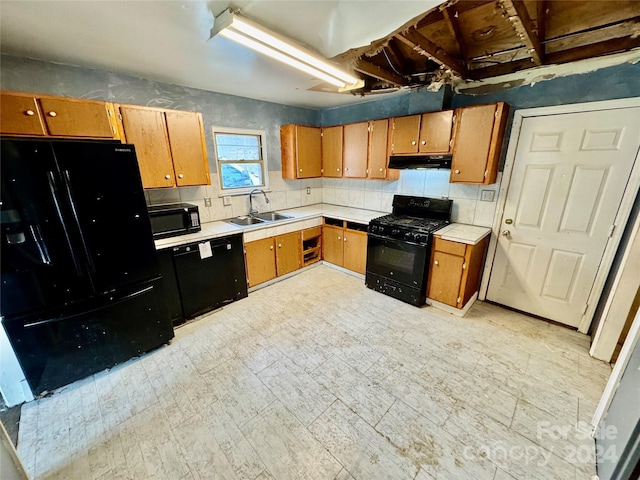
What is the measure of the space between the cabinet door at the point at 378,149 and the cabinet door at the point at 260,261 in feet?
5.69

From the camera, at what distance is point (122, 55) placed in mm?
1982

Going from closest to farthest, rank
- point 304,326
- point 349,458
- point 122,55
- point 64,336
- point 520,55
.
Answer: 1. point 349,458
2. point 64,336
3. point 122,55
4. point 520,55
5. point 304,326

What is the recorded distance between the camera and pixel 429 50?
193 centimetres

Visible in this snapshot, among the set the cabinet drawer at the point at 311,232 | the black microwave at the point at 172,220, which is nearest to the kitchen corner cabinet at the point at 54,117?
the black microwave at the point at 172,220

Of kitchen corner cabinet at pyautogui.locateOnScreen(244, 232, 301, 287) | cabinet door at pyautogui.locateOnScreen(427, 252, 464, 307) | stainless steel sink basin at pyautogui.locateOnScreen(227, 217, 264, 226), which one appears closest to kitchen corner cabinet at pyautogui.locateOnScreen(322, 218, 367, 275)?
kitchen corner cabinet at pyautogui.locateOnScreen(244, 232, 301, 287)

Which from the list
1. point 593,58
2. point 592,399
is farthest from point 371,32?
point 592,399

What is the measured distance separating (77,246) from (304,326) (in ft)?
6.57

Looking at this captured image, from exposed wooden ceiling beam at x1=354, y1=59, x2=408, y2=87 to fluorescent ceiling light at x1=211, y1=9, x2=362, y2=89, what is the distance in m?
0.30

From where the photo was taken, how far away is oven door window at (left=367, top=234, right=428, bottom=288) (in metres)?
2.83

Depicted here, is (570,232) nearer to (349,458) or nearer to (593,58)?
(593,58)

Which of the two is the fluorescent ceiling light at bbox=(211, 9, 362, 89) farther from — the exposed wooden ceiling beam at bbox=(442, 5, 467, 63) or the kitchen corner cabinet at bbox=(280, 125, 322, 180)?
the kitchen corner cabinet at bbox=(280, 125, 322, 180)

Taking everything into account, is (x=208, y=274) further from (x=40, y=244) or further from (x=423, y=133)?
(x=423, y=133)

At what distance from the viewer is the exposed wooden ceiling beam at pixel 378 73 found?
7.10 feet

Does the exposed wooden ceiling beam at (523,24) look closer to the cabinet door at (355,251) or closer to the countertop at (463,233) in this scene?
the countertop at (463,233)
